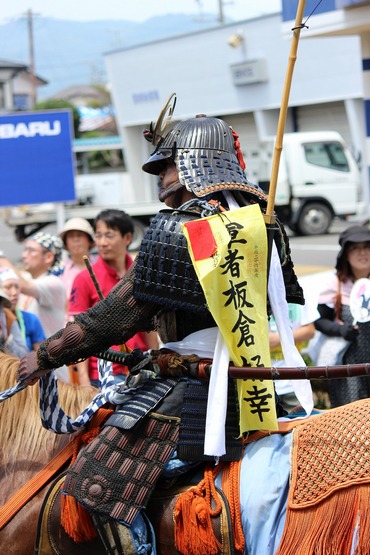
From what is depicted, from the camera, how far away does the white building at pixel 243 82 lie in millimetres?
26062

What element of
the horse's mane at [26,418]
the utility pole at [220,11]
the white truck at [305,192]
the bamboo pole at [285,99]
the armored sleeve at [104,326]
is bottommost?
the horse's mane at [26,418]

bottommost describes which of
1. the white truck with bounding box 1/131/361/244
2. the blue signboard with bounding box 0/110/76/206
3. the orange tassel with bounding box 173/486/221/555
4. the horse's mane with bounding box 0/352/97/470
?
the orange tassel with bounding box 173/486/221/555

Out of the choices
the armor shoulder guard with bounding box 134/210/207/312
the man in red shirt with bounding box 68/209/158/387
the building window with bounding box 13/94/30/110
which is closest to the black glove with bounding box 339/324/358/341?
the man in red shirt with bounding box 68/209/158/387

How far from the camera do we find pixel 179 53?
3059 centimetres

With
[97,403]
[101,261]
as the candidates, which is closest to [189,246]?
[97,403]

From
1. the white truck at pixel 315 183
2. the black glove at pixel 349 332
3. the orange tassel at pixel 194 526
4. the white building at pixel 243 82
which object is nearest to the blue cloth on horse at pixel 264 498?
the orange tassel at pixel 194 526

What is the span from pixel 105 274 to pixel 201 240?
9.45 ft

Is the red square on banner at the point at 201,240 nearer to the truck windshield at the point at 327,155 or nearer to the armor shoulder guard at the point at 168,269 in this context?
the armor shoulder guard at the point at 168,269

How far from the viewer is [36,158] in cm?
931

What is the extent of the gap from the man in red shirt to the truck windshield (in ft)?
53.6

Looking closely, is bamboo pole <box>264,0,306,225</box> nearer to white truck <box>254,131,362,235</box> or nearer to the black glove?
the black glove

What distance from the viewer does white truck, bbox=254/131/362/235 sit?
21.3 meters

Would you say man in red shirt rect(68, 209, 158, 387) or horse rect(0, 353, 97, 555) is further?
man in red shirt rect(68, 209, 158, 387)

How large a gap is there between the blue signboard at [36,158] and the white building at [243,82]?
14938mm
